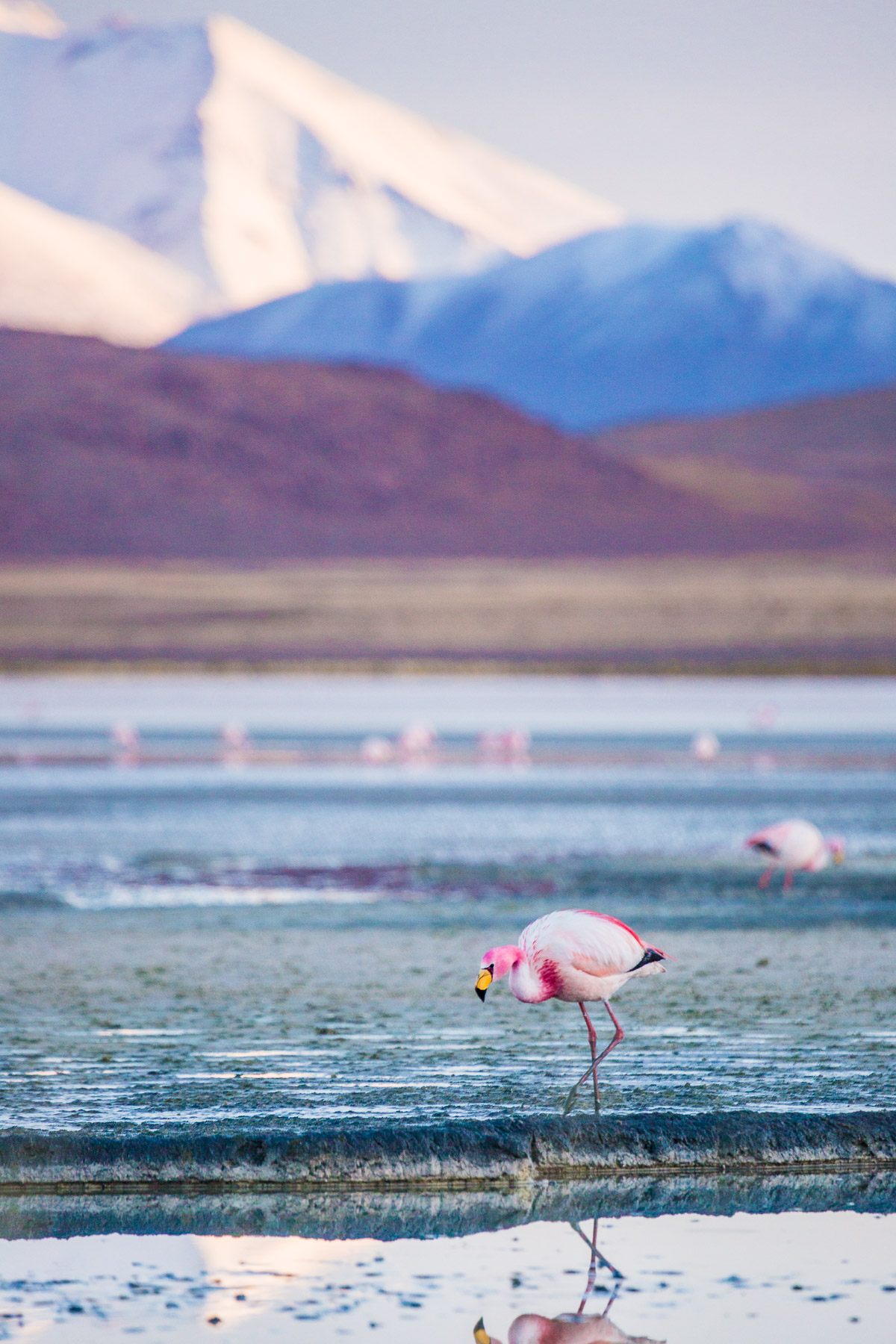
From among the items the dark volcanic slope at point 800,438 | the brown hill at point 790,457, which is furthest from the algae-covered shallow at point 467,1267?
the dark volcanic slope at point 800,438

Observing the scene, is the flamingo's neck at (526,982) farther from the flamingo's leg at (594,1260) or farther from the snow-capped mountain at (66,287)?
the snow-capped mountain at (66,287)

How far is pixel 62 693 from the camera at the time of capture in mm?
38875

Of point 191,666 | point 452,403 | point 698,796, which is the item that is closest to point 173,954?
point 698,796

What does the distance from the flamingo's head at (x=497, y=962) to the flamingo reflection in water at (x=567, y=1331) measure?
1301mm

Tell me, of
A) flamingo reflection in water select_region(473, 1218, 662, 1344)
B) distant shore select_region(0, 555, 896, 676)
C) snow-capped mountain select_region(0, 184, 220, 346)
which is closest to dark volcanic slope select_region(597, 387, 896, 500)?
distant shore select_region(0, 555, 896, 676)

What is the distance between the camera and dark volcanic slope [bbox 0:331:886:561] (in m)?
80.1

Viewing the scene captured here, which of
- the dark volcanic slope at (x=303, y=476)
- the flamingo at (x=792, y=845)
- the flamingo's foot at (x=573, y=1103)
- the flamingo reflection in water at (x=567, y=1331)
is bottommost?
the flamingo reflection in water at (x=567, y=1331)

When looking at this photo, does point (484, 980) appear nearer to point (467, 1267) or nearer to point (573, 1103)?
point (573, 1103)

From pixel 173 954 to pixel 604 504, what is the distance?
77.7 meters

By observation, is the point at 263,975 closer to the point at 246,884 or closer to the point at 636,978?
the point at 636,978

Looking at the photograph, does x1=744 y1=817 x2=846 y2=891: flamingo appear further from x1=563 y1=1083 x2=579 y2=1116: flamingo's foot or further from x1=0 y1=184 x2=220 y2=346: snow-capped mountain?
x1=0 y1=184 x2=220 y2=346: snow-capped mountain

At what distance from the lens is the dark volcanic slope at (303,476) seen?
8006 centimetres

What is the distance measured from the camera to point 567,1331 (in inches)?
183

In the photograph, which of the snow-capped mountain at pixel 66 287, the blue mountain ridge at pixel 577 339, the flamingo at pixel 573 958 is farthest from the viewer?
the blue mountain ridge at pixel 577 339
